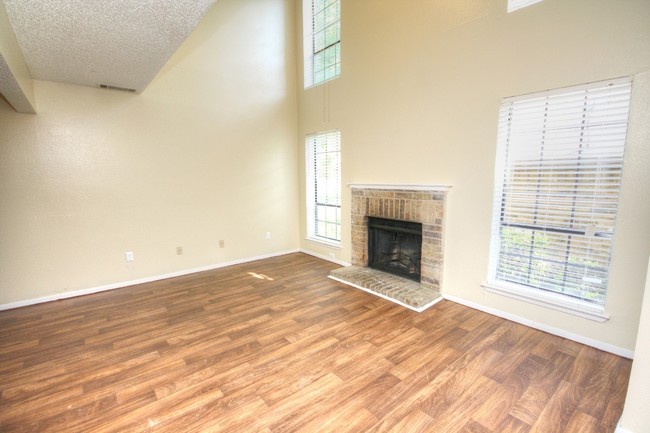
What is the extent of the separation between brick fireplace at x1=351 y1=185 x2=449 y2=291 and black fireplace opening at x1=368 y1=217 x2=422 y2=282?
0.10m

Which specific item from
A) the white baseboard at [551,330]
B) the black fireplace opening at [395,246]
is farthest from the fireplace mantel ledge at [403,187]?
the white baseboard at [551,330]

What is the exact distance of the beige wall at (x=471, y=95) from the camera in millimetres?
2113

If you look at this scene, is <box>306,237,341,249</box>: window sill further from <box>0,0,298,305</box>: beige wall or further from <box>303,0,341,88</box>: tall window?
<box>303,0,341,88</box>: tall window

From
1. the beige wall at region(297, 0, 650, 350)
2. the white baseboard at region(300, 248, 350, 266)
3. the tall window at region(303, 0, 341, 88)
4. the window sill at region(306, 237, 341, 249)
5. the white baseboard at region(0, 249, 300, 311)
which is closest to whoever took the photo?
the beige wall at region(297, 0, 650, 350)

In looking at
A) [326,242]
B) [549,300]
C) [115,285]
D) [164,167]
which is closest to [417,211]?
[549,300]

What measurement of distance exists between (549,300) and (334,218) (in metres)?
3.05

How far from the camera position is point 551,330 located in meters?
2.56

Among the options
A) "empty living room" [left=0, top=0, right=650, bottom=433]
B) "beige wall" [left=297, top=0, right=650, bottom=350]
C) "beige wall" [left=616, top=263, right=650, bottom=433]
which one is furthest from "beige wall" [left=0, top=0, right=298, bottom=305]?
"beige wall" [left=616, top=263, right=650, bottom=433]

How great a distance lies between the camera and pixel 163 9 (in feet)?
6.16

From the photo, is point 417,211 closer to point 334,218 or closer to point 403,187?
point 403,187

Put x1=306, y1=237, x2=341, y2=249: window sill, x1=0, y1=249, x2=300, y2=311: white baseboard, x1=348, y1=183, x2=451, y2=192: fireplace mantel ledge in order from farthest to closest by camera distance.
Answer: x1=306, y1=237, x2=341, y2=249: window sill → x1=0, y1=249, x2=300, y2=311: white baseboard → x1=348, y1=183, x2=451, y2=192: fireplace mantel ledge

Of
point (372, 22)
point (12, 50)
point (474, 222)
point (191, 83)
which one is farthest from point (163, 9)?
point (474, 222)

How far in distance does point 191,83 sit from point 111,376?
3.69 meters

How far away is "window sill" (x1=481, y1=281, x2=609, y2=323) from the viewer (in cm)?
233
